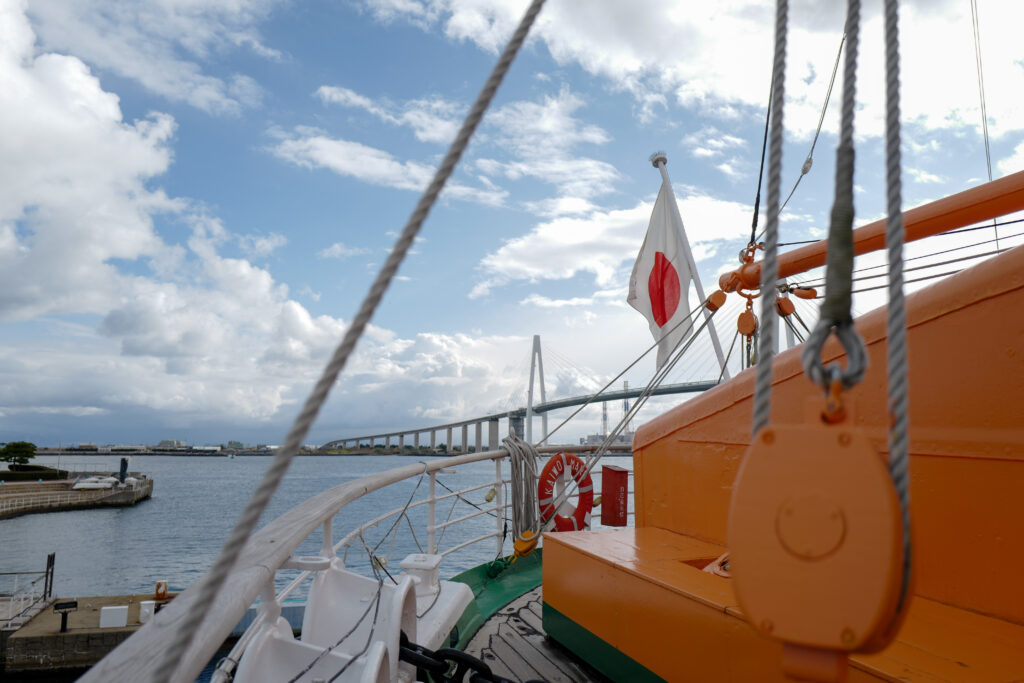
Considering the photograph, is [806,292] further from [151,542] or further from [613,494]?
[151,542]

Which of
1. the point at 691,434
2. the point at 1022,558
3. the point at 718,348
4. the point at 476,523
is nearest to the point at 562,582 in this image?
the point at 691,434

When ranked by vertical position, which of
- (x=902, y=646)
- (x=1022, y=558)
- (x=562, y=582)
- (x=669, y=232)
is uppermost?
(x=669, y=232)

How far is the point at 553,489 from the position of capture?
5.59 meters

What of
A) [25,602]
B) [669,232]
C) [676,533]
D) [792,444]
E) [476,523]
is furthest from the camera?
[476,523]

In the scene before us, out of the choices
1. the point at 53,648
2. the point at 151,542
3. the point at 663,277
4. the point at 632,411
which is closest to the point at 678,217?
the point at 663,277

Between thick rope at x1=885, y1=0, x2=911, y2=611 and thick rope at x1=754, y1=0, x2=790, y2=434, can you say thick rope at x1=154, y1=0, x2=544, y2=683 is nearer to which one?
thick rope at x1=754, y1=0, x2=790, y2=434

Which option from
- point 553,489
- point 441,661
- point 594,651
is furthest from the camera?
point 553,489

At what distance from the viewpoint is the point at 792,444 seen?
77 cm

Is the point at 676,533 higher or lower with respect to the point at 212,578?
lower

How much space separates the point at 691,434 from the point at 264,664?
2.32 m

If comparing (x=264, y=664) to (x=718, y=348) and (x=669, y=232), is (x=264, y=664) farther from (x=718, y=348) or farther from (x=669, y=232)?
(x=669, y=232)

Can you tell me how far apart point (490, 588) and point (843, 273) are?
13.4ft

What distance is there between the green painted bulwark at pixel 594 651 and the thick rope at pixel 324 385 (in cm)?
203

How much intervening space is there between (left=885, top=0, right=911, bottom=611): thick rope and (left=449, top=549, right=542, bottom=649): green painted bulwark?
2910 mm
